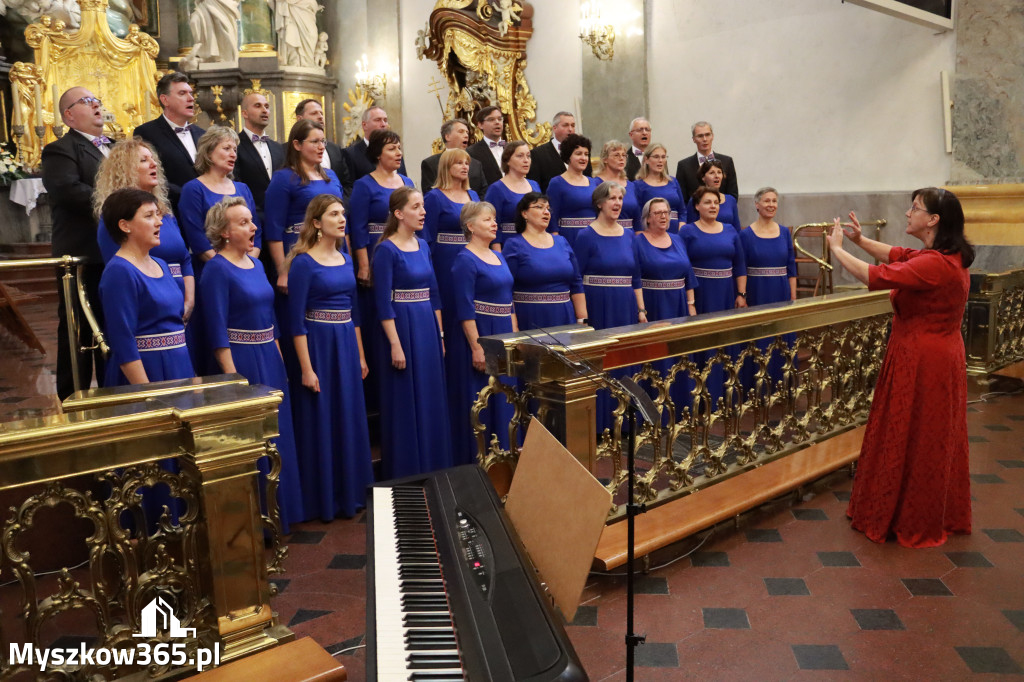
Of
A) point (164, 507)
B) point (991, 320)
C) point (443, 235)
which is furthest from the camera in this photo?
point (991, 320)

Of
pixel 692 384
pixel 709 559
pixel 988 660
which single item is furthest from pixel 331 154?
pixel 988 660

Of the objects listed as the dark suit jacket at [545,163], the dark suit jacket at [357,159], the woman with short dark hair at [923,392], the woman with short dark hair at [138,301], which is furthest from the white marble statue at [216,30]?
the woman with short dark hair at [923,392]

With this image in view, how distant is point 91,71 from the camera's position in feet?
50.3

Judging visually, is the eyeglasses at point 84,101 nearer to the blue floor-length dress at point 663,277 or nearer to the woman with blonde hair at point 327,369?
the woman with blonde hair at point 327,369

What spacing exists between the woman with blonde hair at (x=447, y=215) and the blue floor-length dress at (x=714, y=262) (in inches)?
79.5

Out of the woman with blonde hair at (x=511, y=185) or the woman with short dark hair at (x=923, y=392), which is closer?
the woman with short dark hair at (x=923, y=392)

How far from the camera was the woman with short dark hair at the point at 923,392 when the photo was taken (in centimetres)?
407

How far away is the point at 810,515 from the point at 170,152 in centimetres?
448

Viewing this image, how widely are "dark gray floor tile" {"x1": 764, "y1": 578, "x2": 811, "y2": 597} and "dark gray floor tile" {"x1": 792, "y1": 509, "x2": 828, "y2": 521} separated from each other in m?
0.85

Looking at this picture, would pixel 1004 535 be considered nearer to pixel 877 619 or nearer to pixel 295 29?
pixel 877 619

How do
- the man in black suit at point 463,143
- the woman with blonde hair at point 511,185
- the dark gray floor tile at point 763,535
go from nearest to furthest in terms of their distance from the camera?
the dark gray floor tile at point 763,535 → the woman with blonde hair at point 511,185 → the man in black suit at point 463,143

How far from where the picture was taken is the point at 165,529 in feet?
8.75

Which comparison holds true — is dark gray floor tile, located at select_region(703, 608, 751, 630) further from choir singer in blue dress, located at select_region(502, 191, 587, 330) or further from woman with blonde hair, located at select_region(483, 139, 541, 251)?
woman with blonde hair, located at select_region(483, 139, 541, 251)

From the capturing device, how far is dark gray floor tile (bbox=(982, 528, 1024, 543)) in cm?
426
